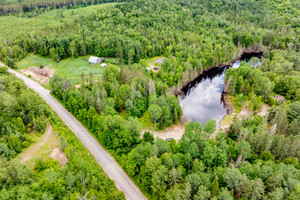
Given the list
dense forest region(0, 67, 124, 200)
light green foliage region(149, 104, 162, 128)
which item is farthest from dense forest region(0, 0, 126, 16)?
light green foliage region(149, 104, 162, 128)

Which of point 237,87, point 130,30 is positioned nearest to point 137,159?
point 237,87

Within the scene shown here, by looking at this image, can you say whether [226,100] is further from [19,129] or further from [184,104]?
[19,129]

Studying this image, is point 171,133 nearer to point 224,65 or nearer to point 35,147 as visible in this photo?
point 35,147

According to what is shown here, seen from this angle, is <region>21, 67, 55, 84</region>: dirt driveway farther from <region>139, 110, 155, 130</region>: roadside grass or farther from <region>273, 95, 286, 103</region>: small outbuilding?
<region>273, 95, 286, 103</region>: small outbuilding

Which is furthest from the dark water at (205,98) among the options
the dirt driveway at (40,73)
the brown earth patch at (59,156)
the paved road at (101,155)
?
the dirt driveway at (40,73)

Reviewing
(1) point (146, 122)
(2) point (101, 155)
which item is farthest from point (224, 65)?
(2) point (101, 155)

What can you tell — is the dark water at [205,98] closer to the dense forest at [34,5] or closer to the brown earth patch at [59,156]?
the brown earth patch at [59,156]
